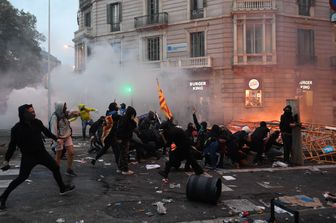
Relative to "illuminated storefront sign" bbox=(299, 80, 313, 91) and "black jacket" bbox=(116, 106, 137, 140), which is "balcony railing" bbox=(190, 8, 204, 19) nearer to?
"illuminated storefront sign" bbox=(299, 80, 313, 91)

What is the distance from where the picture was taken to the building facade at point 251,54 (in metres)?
25.0

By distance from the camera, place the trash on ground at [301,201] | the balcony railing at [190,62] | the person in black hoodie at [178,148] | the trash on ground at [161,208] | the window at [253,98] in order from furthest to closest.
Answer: the balcony railing at [190,62]
the window at [253,98]
the person in black hoodie at [178,148]
the trash on ground at [301,201]
the trash on ground at [161,208]

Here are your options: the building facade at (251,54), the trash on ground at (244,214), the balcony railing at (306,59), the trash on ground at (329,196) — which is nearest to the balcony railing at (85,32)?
the building facade at (251,54)

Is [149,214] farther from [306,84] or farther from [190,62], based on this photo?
[306,84]

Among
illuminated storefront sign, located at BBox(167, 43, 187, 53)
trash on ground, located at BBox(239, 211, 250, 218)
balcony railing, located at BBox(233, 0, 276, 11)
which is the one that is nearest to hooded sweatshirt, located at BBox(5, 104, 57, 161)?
trash on ground, located at BBox(239, 211, 250, 218)

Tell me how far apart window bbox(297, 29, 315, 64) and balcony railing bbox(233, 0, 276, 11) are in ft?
11.2

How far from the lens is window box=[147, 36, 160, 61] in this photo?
29.1m

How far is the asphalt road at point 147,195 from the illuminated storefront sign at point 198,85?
1701cm

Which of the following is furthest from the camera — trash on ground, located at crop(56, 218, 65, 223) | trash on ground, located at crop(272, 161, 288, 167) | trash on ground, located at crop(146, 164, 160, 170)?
trash on ground, located at crop(272, 161, 288, 167)

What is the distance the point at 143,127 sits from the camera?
11594 millimetres

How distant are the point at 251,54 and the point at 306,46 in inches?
183

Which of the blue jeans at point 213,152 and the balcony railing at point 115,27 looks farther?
the balcony railing at point 115,27

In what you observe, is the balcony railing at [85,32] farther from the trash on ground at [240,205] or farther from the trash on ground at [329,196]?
the trash on ground at [329,196]

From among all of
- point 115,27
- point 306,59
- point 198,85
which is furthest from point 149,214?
point 115,27
